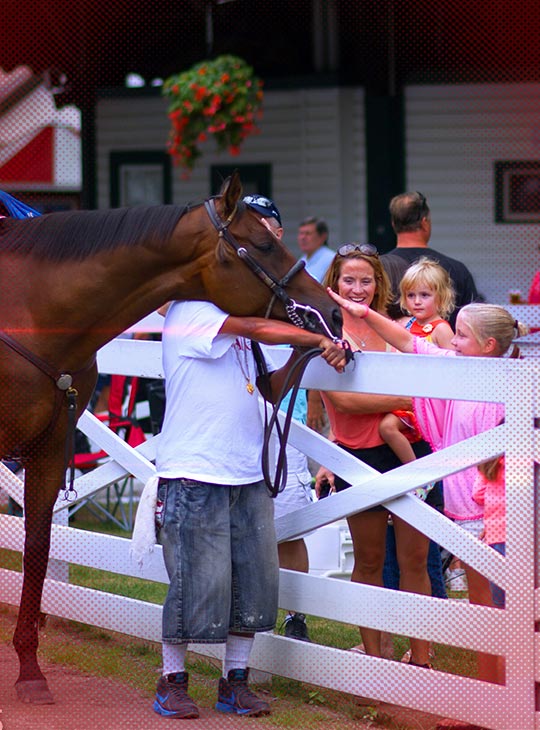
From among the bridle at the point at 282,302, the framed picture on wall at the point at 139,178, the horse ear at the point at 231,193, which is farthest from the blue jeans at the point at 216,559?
the framed picture on wall at the point at 139,178

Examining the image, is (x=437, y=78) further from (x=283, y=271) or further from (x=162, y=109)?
(x=283, y=271)

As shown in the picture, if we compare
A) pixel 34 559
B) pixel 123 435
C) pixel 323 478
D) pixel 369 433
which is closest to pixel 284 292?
pixel 369 433

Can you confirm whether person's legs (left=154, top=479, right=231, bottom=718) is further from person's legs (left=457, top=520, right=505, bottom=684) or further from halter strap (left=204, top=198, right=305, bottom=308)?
person's legs (left=457, top=520, right=505, bottom=684)

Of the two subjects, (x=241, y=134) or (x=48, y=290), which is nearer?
(x=48, y=290)

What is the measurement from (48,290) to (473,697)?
2.07m

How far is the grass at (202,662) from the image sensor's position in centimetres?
411

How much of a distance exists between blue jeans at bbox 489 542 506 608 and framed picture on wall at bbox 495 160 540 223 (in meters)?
9.83

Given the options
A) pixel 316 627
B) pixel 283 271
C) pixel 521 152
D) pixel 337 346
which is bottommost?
pixel 316 627

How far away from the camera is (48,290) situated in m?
4.02

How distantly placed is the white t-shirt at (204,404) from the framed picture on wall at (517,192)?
978 cm

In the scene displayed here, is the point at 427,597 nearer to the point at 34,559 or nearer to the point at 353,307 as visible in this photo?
the point at 353,307

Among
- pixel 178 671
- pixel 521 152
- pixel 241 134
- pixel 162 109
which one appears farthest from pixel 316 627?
pixel 162 109

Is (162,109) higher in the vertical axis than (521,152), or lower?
higher

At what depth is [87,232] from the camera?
13.2ft
